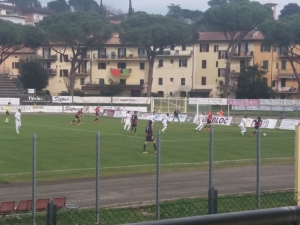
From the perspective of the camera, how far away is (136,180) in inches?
807

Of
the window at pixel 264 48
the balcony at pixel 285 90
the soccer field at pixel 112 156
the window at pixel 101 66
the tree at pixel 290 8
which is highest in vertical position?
the tree at pixel 290 8

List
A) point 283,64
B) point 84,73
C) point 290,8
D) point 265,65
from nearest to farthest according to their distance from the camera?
point 283,64, point 265,65, point 84,73, point 290,8

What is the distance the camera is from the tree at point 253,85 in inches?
3514

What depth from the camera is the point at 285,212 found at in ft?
18.3

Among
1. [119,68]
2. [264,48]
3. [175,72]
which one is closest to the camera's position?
[264,48]

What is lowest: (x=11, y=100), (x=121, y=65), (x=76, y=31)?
(x=11, y=100)

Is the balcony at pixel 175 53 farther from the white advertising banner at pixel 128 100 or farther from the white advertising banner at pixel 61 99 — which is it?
the white advertising banner at pixel 61 99

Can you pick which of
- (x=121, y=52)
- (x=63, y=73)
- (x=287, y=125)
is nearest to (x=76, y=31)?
(x=121, y=52)

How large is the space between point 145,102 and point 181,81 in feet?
73.8

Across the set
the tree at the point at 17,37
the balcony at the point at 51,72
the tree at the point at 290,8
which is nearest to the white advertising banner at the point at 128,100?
the tree at the point at 17,37

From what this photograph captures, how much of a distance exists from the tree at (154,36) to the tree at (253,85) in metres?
11.5

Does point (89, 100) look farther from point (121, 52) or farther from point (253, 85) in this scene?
point (121, 52)

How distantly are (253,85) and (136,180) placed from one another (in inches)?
2811

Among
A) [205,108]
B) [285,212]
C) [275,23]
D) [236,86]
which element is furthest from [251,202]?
[236,86]
